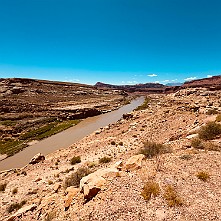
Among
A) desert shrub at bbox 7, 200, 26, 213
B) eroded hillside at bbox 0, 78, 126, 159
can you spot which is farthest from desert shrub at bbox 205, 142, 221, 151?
eroded hillside at bbox 0, 78, 126, 159

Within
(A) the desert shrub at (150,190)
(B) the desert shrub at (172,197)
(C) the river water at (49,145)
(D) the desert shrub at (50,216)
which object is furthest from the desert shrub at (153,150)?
(C) the river water at (49,145)

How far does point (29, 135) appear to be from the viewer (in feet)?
113

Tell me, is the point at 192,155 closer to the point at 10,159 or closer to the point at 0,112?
the point at 10,159

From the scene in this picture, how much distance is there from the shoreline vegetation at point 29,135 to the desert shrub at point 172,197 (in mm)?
22809

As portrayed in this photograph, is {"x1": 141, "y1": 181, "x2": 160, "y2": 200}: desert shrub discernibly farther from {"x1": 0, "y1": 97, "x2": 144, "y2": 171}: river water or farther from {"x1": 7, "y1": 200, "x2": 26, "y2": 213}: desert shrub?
{"x1": 0, "y1": 97, "x2": 144, "y2": 171}: river water

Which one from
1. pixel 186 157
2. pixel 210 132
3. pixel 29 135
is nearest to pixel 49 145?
pixel 29 135

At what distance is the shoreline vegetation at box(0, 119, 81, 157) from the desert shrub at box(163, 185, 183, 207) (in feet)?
74.8

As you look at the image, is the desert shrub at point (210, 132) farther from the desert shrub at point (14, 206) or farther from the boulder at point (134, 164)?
the desert shrub at point (14, 206)

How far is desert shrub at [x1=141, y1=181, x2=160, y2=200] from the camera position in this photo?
8070 mm

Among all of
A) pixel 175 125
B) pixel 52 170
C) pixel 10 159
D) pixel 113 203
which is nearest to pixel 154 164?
pixel 113 203

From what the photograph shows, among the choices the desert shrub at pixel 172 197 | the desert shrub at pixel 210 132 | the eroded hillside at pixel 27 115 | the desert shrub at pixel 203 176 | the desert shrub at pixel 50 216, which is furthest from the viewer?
the eroded hillside at pixel 27 115

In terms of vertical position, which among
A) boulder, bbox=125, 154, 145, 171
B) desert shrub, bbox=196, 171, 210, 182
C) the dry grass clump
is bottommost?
boulder, bbox=125, 154, 145, 171

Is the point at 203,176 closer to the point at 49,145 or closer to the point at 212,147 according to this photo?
the point at 212,147

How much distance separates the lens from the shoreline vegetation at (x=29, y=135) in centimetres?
2832
